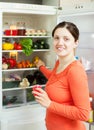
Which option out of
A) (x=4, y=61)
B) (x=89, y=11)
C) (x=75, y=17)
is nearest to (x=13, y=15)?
(x=4, y=61)

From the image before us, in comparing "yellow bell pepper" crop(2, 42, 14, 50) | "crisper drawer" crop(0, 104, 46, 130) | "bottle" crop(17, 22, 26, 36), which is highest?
"bottle" crop(17, 22, 26, 36)

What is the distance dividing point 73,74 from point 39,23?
1364 mm

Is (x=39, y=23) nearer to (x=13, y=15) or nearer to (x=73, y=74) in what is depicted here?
(x=13, y=15)

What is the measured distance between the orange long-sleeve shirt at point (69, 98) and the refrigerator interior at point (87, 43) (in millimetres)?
611

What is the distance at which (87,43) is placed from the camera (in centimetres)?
201

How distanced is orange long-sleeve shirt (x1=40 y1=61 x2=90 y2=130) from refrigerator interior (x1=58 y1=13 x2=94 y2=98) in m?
0.61

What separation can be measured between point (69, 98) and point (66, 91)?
4cm

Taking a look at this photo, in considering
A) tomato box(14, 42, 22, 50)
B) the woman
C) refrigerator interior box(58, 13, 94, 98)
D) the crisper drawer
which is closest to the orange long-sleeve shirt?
the woman

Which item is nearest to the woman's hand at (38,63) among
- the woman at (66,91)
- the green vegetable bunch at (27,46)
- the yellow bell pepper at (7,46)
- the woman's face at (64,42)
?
the green vegetable bunch at (27,46)

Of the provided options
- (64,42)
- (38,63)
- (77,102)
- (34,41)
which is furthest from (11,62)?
(77,102)

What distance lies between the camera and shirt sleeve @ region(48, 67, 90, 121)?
48.3 inches

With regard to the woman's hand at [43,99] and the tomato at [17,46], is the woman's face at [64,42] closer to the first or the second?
the woman's hand at [43,99]

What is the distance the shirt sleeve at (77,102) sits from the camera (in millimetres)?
1227

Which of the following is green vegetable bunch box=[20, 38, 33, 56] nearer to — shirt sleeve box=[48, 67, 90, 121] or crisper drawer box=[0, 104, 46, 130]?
crisper drawer box=[0, 104, 46, 130]
